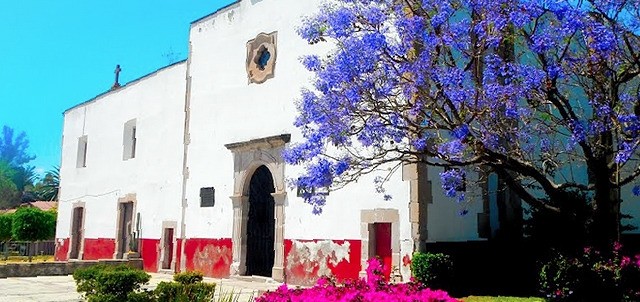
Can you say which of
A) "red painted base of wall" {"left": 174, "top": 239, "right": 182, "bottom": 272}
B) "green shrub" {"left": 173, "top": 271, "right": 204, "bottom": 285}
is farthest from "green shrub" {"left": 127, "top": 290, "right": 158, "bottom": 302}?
"red painted base of wall" {"left": 174, "top": 239, "right": 182, "bottom": 272}

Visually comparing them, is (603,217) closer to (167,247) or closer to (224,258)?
(224,258)

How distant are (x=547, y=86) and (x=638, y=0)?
1.86m

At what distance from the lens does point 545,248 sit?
11.5 metres

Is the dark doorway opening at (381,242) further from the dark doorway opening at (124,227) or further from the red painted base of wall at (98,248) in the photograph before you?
the red painted base of wall at (98,248)

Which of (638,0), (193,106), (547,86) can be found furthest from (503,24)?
(193,106)

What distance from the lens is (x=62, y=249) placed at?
24.6 m

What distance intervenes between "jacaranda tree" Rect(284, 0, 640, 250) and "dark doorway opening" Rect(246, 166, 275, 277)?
5.85m

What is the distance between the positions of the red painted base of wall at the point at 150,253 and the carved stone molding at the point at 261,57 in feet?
21.9

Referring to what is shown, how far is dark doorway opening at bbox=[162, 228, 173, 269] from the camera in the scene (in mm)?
18219

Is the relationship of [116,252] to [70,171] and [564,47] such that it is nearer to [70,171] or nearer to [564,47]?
[70,171]

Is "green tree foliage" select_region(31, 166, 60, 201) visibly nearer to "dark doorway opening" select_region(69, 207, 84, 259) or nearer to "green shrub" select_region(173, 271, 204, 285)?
"dark doorway opening" select_region(69, 207, 84, 259)

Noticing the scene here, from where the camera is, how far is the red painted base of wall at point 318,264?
12.5 metres

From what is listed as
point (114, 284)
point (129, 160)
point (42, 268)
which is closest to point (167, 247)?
point (42, 268)

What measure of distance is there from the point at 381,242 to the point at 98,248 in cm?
1357
